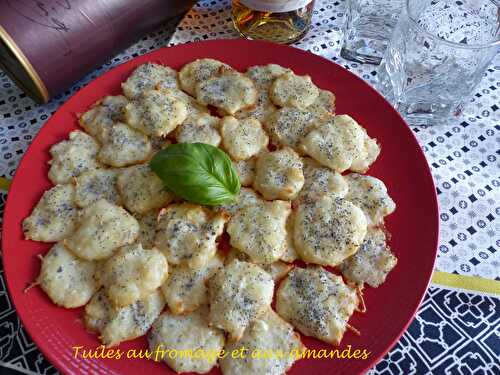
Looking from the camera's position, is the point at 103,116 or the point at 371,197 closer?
the point at 371,197

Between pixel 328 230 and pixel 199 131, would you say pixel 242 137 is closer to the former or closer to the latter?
pixel 199 131

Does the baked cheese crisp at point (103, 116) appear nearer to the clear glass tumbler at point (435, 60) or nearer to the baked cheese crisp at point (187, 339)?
the baked cheese crisp at point (187, 339)

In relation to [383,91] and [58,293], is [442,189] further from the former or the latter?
[58,293]

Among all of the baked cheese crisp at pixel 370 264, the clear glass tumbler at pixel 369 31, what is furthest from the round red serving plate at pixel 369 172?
the clear glass tumbler at pixel 369 31

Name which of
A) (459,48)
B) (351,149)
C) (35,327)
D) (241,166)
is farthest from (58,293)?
(459,48)

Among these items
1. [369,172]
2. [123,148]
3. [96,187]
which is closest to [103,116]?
[123,148]
